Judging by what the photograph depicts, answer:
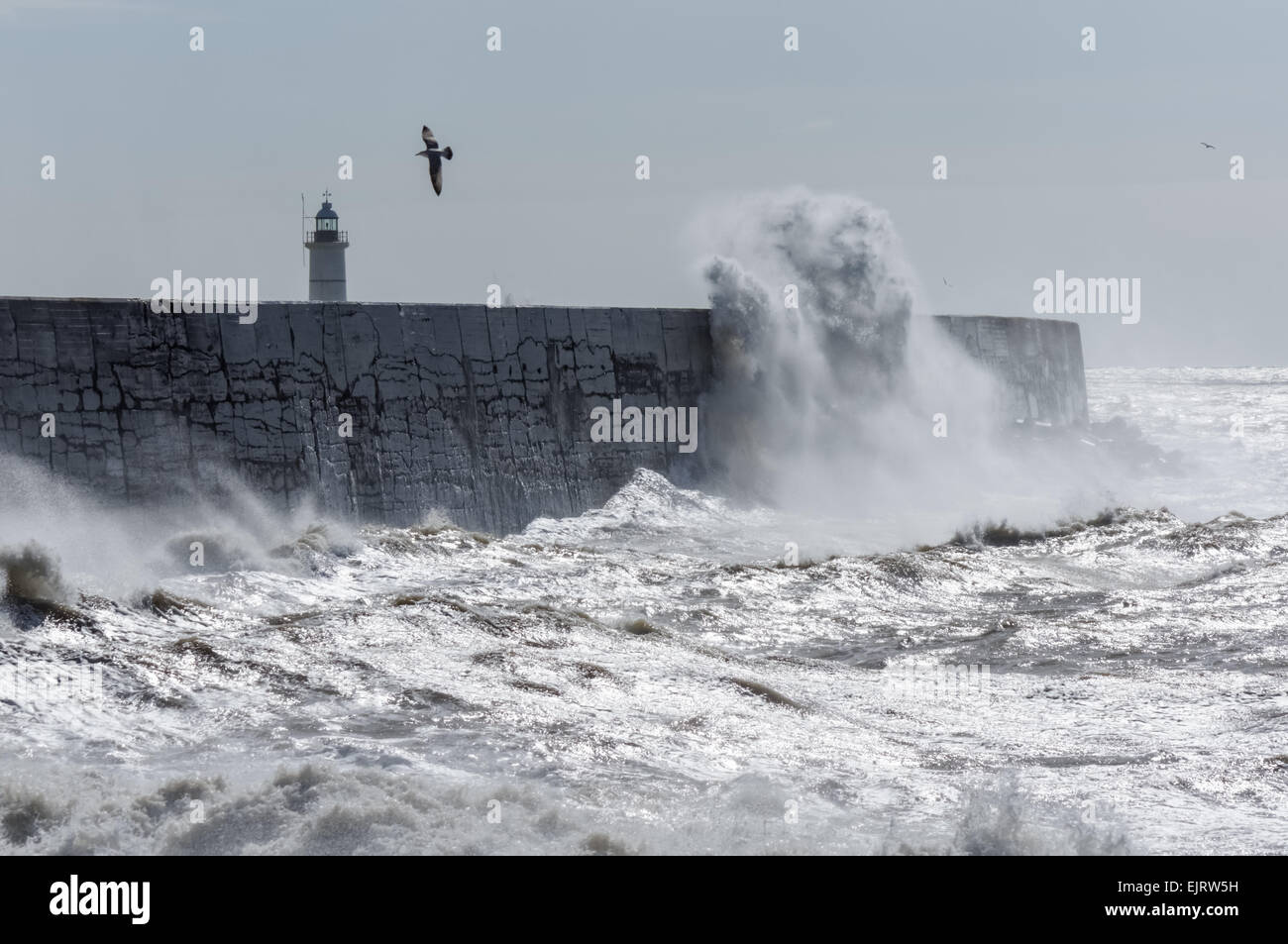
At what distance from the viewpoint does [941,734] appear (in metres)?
7.02

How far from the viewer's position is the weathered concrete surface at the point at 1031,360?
2283 cm

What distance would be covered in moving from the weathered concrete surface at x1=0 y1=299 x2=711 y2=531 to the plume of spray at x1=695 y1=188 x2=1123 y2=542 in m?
0.66

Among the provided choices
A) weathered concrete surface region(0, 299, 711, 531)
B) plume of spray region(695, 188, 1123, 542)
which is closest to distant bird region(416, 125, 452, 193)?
weathered concrete surface region(0, 299, 711, 531)

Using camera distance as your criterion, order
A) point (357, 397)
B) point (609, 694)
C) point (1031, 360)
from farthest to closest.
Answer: point (1031, 360) < point (357, 397) < point (609, 694)

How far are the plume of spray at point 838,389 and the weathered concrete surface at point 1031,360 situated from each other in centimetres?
196

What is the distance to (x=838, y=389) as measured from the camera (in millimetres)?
19000

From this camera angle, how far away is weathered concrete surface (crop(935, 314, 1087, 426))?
74.9 feet

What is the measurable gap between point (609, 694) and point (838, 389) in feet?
39.8

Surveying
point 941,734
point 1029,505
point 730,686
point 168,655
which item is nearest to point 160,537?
point 168,655

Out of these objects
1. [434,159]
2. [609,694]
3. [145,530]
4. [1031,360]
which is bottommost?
[609,694]

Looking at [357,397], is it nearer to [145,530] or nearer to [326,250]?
[145,530]

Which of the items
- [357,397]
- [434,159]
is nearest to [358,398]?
[357,397]

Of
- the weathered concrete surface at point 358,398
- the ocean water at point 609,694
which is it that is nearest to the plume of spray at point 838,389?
the weathered concrete surface at point 358,398
